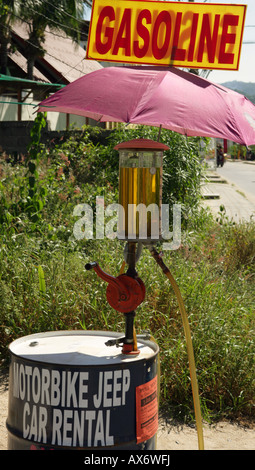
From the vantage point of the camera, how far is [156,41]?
3.12 metres

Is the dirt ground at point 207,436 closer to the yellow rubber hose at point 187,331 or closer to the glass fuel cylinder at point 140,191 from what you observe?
the yellow rubber hose at point 187,331

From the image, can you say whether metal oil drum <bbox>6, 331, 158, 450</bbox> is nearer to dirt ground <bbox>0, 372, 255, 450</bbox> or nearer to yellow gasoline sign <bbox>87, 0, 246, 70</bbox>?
dirt ground <bbox>0, 372, 255, 450</bbox>

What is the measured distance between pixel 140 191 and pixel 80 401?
96 cm

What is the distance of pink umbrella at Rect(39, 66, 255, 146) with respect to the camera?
8.45 ft

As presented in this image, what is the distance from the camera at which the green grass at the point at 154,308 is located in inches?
169

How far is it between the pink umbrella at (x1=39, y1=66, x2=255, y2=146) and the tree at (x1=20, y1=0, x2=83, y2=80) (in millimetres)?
17539

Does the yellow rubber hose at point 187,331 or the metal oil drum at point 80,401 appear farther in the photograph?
the yellow rubber hose at point 187,331

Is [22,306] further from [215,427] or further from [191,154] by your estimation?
[191,154]

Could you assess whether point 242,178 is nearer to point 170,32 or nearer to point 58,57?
point 58,57

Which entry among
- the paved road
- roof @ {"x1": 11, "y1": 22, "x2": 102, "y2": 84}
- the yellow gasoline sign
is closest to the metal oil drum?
the yellow gasoline sign

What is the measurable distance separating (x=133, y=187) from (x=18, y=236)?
3.26m

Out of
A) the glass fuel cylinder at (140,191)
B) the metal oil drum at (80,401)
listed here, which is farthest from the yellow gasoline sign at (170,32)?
the metal oil drum at (80,401)

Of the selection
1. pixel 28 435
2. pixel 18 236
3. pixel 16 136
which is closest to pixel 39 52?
pixel 16 136

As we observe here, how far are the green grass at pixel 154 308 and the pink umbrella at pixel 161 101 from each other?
6.56ft
